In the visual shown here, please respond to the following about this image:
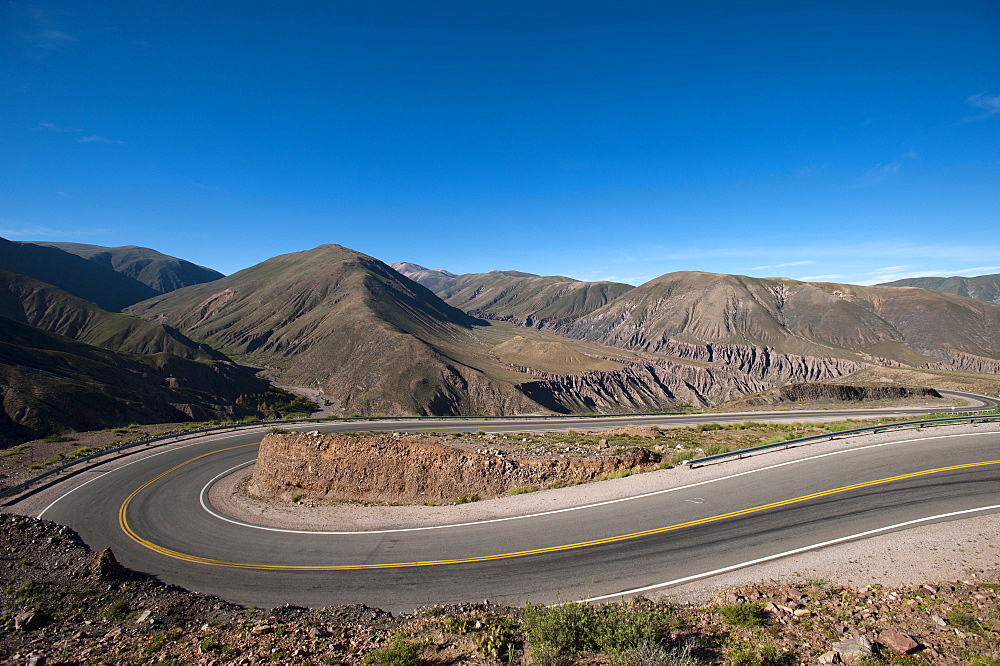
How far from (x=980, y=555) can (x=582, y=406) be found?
88.5 meters

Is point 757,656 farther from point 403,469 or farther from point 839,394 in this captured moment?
point 839,394

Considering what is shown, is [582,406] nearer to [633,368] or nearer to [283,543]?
[633,368]

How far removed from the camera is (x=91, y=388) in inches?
1833

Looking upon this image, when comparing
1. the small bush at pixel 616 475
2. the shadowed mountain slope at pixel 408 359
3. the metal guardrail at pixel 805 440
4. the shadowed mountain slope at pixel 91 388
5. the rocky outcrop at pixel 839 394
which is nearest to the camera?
the metal guardrail at pixel 805 440

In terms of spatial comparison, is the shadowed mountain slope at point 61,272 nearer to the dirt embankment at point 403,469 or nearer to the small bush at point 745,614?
the dirt embankment at point 403,469

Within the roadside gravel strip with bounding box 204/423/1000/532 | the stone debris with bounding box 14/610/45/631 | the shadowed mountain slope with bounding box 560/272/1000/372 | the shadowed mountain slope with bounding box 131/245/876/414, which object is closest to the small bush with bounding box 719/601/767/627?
the roadside gravel strip with bounding box 204/423/1000/532

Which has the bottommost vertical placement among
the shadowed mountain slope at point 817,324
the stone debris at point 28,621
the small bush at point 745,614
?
the stone debris at point 28,621

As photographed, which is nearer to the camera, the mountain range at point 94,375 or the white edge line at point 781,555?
the white edge line at point 781,555

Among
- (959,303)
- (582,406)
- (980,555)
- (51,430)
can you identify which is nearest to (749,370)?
(582,406)

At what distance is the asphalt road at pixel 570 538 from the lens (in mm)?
10492

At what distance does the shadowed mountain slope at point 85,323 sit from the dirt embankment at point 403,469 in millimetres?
88670

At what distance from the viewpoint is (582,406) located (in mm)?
97000

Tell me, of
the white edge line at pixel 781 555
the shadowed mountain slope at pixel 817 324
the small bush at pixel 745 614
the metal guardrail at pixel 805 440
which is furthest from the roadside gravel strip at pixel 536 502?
the shadowed mountain slope at pixel 817 324

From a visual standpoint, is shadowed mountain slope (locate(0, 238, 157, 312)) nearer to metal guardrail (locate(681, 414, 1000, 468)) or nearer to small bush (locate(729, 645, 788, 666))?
metal guardrail (locate(681, 414, 1000, 468))
